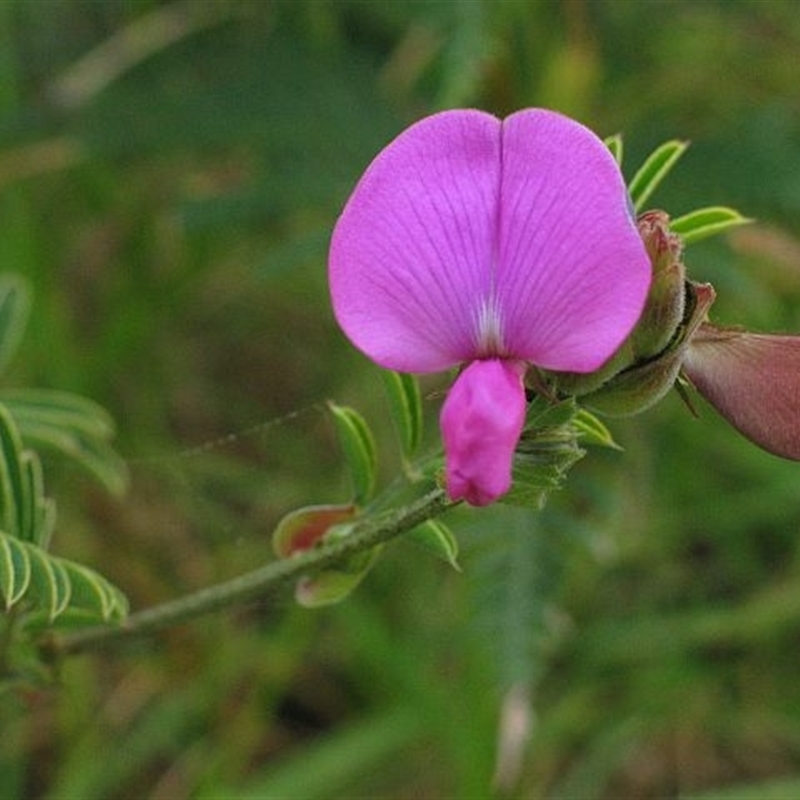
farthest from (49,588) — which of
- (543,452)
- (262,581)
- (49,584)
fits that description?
(543,452)

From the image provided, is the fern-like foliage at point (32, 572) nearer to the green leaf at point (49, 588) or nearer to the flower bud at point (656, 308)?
the green leaf at point (49, 588)

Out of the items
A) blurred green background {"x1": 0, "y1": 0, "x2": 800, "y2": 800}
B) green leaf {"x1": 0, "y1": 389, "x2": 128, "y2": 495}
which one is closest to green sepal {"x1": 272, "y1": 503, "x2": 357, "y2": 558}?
green leaf {"x1": 0, "y1": 389, "x2": 128, "y2": 495}

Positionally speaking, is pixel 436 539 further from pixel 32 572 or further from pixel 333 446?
pixel 333 446

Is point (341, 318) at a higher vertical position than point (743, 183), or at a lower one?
higher

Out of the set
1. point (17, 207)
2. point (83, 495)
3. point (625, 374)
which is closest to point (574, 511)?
point (83, 495)

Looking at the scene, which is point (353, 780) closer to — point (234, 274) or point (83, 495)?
point (83, 495)

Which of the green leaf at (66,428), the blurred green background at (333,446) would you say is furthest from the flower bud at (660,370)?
the blurred green background at (333,446)

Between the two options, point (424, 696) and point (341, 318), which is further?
point (424, 696)
